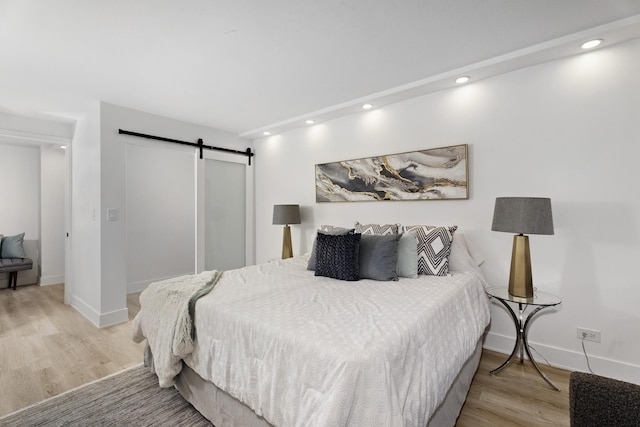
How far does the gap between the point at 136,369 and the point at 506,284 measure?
3120 mm

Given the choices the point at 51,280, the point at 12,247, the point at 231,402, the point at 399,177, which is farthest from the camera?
the point at 51,280

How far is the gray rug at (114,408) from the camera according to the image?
5.89 feet

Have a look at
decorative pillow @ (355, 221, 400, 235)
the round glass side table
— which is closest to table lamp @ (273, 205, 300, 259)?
decorative pillow @ (355, 221, 400, 235)

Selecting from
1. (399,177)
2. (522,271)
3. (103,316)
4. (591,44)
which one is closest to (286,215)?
(399,177)

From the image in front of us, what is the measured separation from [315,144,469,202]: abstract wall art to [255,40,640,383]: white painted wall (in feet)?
0.31

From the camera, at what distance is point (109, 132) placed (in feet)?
10.8

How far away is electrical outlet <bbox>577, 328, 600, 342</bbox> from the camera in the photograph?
2.24m

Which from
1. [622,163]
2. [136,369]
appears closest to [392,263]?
[622,163]

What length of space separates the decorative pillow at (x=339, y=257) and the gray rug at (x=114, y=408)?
126cm

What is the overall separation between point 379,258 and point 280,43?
1.77 m

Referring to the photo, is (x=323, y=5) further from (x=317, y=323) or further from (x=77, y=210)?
(x=77, y=210)

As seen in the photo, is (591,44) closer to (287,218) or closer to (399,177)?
(399,177)

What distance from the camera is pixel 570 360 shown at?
91.7 inches

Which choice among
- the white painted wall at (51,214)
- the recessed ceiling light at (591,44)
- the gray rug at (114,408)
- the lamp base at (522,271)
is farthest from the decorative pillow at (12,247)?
the recessed ceiling light at (591,44)
